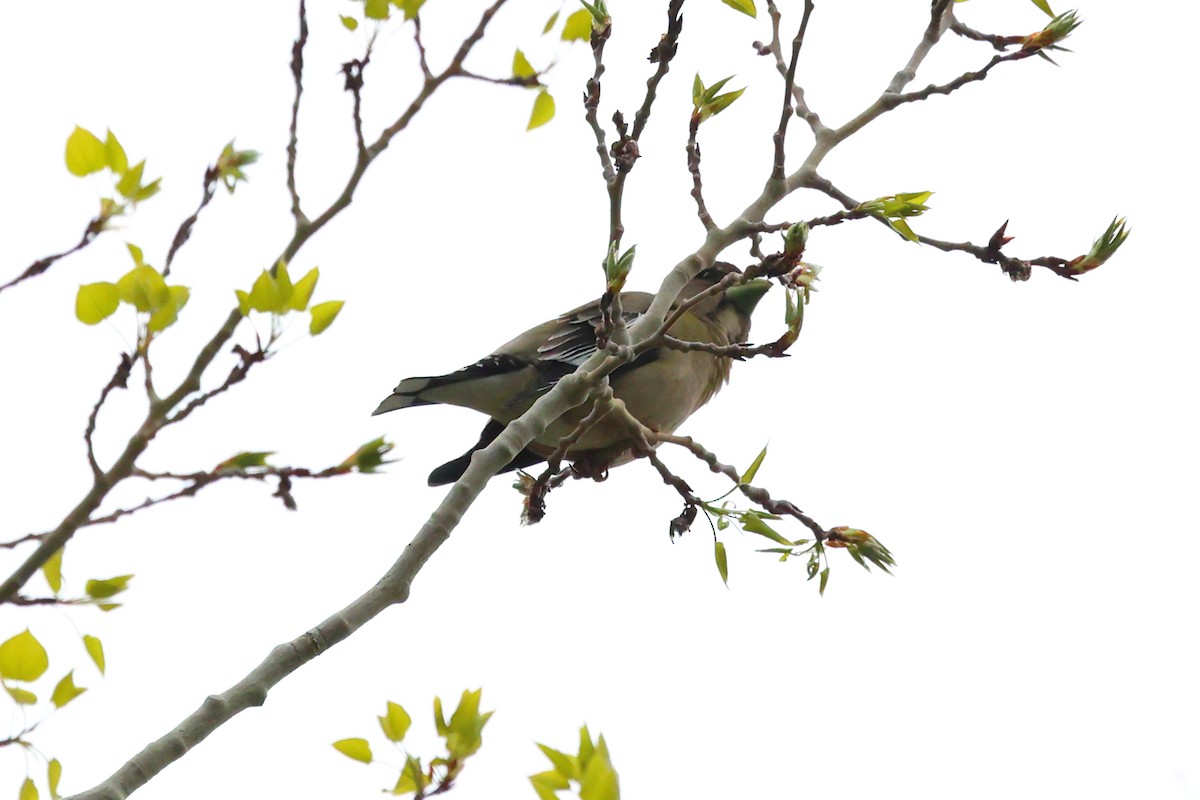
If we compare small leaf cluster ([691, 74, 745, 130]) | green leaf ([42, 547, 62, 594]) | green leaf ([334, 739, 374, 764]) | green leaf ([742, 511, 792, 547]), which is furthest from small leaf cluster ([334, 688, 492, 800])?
small leaf cluster ([691, 74, 745, 130])

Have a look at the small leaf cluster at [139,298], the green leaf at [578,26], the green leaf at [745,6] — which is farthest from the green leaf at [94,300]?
the green leaf at [745,6]

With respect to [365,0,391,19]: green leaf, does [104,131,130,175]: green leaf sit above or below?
below

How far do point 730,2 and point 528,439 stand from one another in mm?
1559

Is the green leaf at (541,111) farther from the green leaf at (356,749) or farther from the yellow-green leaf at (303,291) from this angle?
the green leaf at (356,749)

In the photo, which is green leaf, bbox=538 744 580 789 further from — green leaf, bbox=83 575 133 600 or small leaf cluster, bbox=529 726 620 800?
green leaf, bbox=83 575 133 600

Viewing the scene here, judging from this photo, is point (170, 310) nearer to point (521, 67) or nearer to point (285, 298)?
point (285, 298)

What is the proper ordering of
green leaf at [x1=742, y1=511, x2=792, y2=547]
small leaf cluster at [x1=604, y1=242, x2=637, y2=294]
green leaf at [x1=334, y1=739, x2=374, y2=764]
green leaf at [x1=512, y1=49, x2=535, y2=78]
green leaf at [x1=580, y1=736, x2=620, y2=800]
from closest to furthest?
green leaf at [x1=580, y1=736, x2=620, y2=800]
green leaf at [x1=334, y1=739, x2=374, y2=764]
green leaf at [x1=512, y1=49, x2=535, y2=78]
small leaf cluster at [x1=604, y1=242, x2=637, y2=294]
green leaf at [x1=742, y1=511, x2=792, y2=547]

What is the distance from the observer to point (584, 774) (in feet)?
6.55

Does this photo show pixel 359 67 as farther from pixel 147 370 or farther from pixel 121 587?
pixel 121 587

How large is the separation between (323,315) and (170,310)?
0.27 metres

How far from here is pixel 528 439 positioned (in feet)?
11.1

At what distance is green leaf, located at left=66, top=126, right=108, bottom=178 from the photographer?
2.35 metres

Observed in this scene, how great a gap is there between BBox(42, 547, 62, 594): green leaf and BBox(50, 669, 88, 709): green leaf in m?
0.16

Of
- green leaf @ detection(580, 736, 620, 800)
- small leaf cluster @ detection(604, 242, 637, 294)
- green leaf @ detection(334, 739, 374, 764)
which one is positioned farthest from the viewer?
small leaf cluster @ detection(604, 242, 637, 294)
